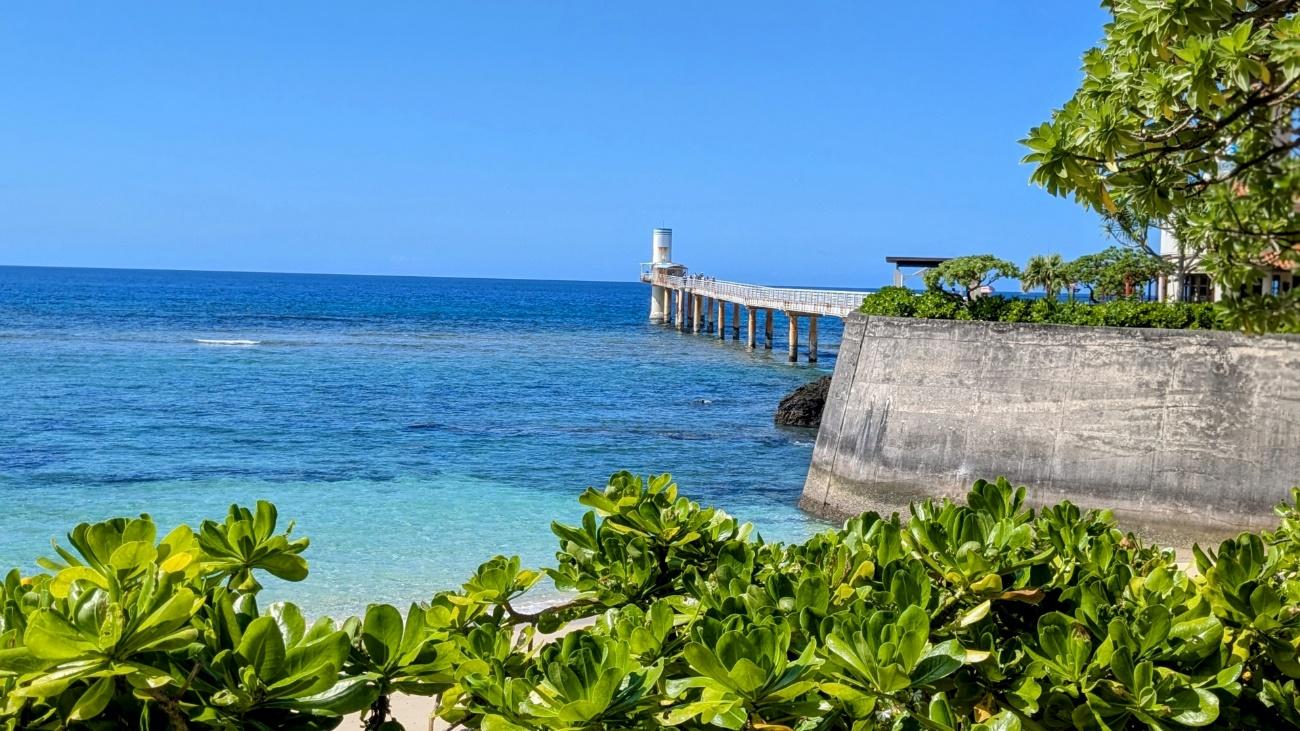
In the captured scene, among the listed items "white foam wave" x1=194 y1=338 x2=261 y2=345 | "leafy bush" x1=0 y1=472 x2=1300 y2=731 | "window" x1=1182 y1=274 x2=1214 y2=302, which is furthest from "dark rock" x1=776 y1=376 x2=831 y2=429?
"white foam wave" x1=194 y1=338 x2=261 y2=345

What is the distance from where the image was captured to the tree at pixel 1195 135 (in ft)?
8.71

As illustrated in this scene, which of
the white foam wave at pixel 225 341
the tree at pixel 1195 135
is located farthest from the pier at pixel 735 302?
the white foam wave at pixel 225 341

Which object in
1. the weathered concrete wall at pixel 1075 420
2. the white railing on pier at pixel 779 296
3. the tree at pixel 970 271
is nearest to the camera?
the weathered concrete wall at pixel 1075 420

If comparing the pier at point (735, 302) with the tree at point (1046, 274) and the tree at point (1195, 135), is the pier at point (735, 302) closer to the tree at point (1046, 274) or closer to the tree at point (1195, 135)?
the tree at point (1046, 274)

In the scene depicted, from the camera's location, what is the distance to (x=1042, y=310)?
583 inches

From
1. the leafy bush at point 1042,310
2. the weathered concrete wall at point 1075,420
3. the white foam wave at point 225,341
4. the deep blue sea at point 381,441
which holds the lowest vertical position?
the deep blue sea at point 381,441

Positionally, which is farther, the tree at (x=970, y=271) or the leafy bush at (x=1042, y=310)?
the tree at (x=970, y=271)

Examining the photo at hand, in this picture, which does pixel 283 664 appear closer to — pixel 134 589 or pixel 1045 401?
pixel 134 589

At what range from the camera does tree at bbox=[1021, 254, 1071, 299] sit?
2855 centimetres

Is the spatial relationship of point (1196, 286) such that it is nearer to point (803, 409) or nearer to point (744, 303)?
point (803, 409)

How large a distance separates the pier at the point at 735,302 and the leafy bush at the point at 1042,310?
9.90 ft

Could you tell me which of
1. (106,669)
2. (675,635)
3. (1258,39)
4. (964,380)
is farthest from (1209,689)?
(964,380)

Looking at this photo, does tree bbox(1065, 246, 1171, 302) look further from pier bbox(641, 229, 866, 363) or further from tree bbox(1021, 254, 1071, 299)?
pier bbox(641, 229, 866, 363)

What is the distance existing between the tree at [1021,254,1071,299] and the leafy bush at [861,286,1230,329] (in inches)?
524
